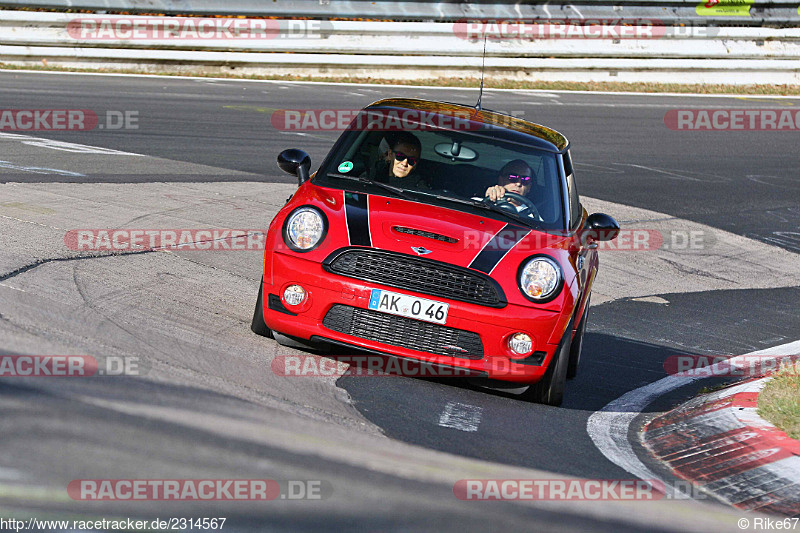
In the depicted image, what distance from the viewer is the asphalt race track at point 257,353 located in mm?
3760

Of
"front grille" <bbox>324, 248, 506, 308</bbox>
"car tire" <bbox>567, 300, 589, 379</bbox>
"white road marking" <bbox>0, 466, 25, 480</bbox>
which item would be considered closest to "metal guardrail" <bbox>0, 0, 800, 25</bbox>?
"car tire" <bbox>567, 300, 589, 379</bbox>

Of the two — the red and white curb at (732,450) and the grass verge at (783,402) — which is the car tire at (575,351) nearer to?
the red and white curb at (732,450)

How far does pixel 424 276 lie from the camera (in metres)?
5.45

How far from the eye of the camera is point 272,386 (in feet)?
17.0

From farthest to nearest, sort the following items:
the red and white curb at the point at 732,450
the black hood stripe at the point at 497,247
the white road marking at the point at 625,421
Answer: the black hood stripe at the point at 497,247, the white road marking at the point at 625,421, the red and white curb at the point at 732,450

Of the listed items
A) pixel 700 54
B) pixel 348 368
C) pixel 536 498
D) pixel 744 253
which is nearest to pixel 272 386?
pixel 348 368

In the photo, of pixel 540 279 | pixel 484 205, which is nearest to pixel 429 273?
pixel 540 279

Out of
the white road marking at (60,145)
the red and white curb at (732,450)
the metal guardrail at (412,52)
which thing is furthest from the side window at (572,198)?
the metal guardrail at (412,52)

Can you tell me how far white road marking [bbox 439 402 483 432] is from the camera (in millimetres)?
5066

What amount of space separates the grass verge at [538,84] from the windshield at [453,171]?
15603 millimetres

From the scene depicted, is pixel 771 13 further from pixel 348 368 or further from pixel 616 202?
pixel 348 368

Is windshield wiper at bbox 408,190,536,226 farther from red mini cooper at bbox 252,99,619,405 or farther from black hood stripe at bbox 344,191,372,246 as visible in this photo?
black hood stripe at bbox 344,191,372,246

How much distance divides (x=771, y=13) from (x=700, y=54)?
212 cm

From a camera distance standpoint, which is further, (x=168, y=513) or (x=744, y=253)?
(x=744, y=253)
